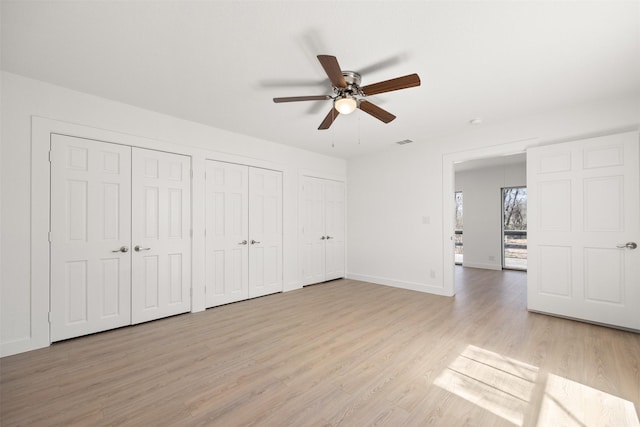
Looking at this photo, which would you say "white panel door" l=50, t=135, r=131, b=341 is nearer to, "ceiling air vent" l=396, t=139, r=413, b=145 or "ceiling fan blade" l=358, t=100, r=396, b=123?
"ceiling fan blade" l=358, t=100, r=396, b=123

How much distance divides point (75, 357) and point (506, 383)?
371cm

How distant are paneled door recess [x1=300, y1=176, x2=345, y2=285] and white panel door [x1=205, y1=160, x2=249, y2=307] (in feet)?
4.11

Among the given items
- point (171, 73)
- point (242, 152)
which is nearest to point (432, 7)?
point (171, 73)

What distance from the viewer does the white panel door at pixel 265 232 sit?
14.8ft

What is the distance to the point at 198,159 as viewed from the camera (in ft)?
12.8

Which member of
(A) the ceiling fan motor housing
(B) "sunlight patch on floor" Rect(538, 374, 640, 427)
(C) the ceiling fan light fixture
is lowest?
(B) "sunlight patch on floor" Rect(538, 374, 640, 427)

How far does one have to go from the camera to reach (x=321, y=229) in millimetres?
5625

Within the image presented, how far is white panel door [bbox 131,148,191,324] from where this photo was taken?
3.36m

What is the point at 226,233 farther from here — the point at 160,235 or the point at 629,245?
the point at 629,245

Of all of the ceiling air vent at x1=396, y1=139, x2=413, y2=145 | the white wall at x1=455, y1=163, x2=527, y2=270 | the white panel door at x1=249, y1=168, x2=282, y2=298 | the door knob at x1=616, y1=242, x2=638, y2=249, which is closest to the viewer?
the door knob at x1=616, y1=242, x2=638, y2=249

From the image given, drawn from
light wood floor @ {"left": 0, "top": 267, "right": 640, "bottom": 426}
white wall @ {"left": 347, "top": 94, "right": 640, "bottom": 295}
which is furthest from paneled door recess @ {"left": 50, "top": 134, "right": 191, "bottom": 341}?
white wall @ {"left": 347, "top": 94, "right": 640, "bottom": 295}

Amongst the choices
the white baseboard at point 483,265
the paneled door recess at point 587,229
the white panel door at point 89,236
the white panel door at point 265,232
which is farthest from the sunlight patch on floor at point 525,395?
the white baseboard at point 483,265

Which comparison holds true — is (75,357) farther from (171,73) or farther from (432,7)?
(432,7)

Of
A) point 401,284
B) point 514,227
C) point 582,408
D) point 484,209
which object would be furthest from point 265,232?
point 514,227
